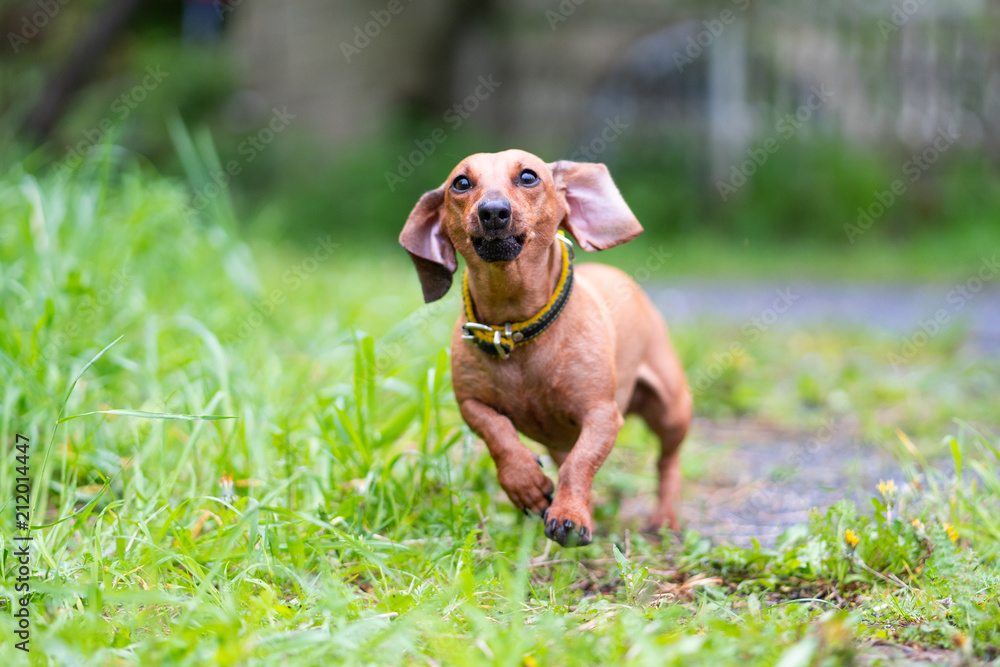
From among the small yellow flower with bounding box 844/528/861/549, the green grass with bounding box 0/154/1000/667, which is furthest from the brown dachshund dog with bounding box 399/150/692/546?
the small yellow flower with bounding box 844/528/861/549

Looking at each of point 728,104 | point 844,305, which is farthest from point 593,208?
point 728,104

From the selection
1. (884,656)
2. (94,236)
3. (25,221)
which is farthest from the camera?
(94,236)

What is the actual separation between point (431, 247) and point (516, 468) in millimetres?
639

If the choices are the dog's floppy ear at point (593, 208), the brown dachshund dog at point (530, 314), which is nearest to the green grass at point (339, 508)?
the brown dachshund dog at point (530, 314)

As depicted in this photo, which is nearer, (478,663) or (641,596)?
(478,663)

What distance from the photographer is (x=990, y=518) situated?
2492 mm

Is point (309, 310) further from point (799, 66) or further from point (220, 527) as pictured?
point (799, 66)

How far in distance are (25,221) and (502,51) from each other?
7151mm

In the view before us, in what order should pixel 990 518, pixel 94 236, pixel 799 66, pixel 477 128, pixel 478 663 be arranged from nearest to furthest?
pixel 478 663
pixel 990 518
pixel 94 236
pixel 799 66
pixel 477 128

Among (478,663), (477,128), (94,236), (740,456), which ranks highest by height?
(477,128)

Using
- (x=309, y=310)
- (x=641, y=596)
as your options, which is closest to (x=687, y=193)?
(x=309, y=310)

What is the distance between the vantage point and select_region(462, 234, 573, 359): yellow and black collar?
2.47 metres

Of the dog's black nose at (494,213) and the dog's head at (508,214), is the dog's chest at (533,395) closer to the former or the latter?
the dog's head at (508,214)

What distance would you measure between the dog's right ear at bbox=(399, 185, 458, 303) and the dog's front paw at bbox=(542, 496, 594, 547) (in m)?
0.67
